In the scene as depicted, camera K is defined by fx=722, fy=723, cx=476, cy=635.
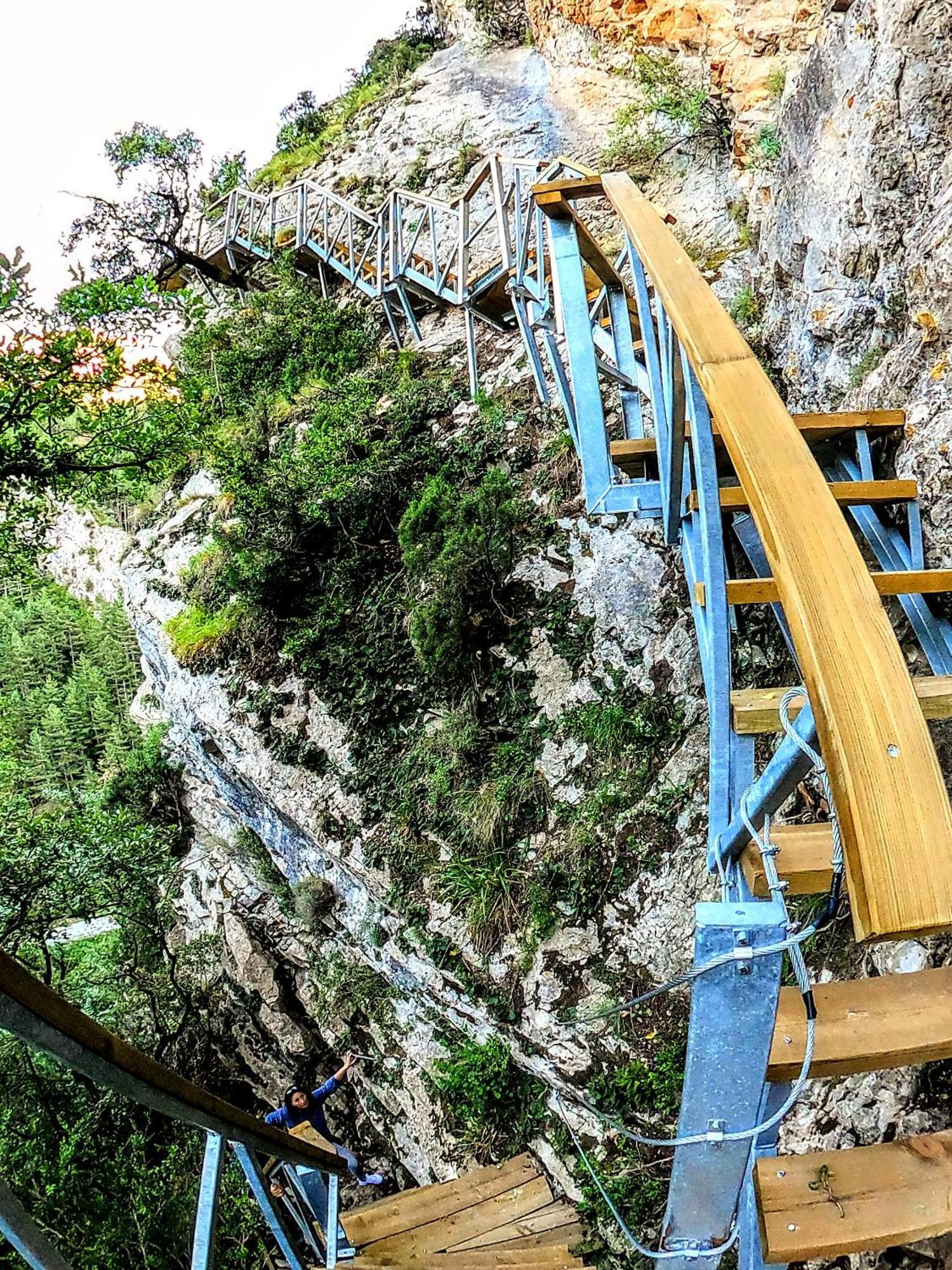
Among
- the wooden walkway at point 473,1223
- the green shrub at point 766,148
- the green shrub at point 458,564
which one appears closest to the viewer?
the wooden walkway at point 473,1223

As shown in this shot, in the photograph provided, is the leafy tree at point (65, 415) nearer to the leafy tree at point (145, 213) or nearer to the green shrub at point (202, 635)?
the green shrub at point (202, 635)

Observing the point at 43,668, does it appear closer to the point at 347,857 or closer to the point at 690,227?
the point at 347,857

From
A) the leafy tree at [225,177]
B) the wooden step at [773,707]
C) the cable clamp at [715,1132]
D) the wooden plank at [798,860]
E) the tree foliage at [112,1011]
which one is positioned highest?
the leafy tree at [225,177]

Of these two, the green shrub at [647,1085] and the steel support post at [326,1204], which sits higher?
the steel support post at [326,1204]

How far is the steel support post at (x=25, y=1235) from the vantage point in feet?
2.97

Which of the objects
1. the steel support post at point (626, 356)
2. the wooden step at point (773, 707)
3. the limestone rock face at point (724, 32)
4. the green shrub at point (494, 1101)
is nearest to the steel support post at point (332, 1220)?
the green shrub at point (494, 1101)

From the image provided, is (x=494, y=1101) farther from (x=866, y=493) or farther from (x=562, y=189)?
(x=562, y=189)

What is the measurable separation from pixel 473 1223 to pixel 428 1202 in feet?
0.80

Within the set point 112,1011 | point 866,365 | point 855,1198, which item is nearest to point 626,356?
point 866,365

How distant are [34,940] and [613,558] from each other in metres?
5.23

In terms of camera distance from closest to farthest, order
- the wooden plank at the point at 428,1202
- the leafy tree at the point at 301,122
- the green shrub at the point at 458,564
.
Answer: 1. the wooden plank at the point at 428,1202
2. the green shrub at the point at 458,564
3. the leafy tree at the point at 301,122

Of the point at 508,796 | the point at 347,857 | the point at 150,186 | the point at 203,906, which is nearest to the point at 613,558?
the point at 508,796

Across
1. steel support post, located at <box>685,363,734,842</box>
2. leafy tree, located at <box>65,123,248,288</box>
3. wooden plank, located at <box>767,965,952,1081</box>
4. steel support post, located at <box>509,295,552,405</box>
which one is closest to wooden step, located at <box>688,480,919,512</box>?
steel support post, located at <box>685,363,734,842</box>

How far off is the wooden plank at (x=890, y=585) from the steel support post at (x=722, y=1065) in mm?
1006
